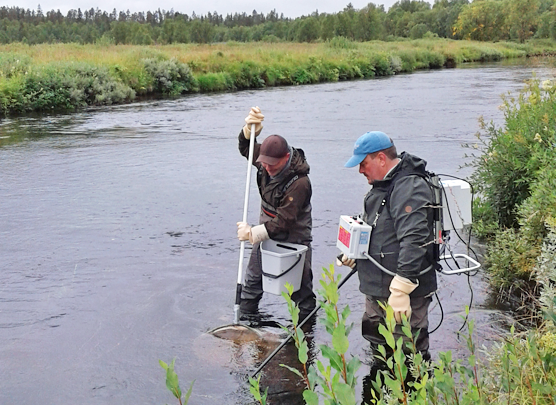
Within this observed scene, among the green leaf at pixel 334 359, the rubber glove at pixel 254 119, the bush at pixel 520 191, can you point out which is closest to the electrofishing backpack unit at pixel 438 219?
the bush at pixel 520 191

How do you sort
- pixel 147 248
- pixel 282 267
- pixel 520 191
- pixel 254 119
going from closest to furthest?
pixel 282 267 → pixel 254 119 → pixel 520 191 → pixel 147 248

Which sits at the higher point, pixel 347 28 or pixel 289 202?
pixel 347 28

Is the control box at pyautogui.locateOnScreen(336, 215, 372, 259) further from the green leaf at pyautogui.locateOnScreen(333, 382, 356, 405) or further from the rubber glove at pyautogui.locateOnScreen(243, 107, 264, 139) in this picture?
the green leaf at pyautogui.locateOnScreen(333, 382, 356, 405)

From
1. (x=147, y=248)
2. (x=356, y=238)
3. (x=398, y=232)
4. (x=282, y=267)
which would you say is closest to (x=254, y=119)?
(x=282, y=267)

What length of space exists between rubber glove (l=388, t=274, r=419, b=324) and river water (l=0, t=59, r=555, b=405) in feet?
2.97

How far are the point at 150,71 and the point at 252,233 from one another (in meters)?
22.5

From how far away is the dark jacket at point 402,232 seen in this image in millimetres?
4105

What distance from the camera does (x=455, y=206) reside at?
14.3ft

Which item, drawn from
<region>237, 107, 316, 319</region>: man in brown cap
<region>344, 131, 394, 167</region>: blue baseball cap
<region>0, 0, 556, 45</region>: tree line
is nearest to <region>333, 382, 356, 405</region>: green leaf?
<region>344, 131, 394, 167</region>: blue baseball cap

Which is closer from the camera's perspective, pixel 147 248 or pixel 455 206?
pixel 455 206

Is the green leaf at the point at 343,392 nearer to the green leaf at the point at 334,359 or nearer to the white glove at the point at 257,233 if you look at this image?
the green leaf at the point at 334,359

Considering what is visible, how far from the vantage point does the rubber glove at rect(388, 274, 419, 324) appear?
13.5 ft

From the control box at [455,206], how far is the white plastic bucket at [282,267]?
1.58m

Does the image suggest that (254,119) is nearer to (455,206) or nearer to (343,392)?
(455,206)
